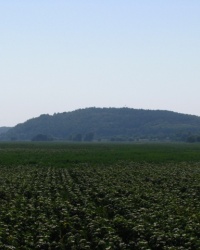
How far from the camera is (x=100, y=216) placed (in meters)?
18.8

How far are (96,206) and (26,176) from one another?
13795 mm

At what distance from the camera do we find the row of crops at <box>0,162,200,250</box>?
14.5m

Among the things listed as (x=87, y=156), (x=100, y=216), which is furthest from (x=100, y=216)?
(x=87, y=156)

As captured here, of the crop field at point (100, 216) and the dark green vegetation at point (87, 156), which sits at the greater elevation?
the dark green vegetation at point (87, 156)

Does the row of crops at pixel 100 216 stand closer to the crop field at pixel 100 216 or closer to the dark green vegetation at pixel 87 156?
the crop field at pixel 100 216

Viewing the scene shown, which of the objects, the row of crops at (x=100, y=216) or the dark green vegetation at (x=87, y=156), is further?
the dark green vegetation at (x=87, y=156)

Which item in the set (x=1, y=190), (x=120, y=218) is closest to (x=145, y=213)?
(x=120, y=218)

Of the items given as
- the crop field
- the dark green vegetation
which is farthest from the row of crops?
the dark green vegetation

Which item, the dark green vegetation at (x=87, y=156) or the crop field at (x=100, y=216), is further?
the dark green vegetation at (x=87, y=156)

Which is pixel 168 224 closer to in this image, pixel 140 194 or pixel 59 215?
pixel 59 215

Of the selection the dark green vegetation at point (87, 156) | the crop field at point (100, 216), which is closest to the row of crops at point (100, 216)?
the crop field at point (100, 216)

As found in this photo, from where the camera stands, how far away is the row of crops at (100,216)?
14.5 metres

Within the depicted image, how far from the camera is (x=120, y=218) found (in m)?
17.4

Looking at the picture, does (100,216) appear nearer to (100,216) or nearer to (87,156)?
(100,216)
